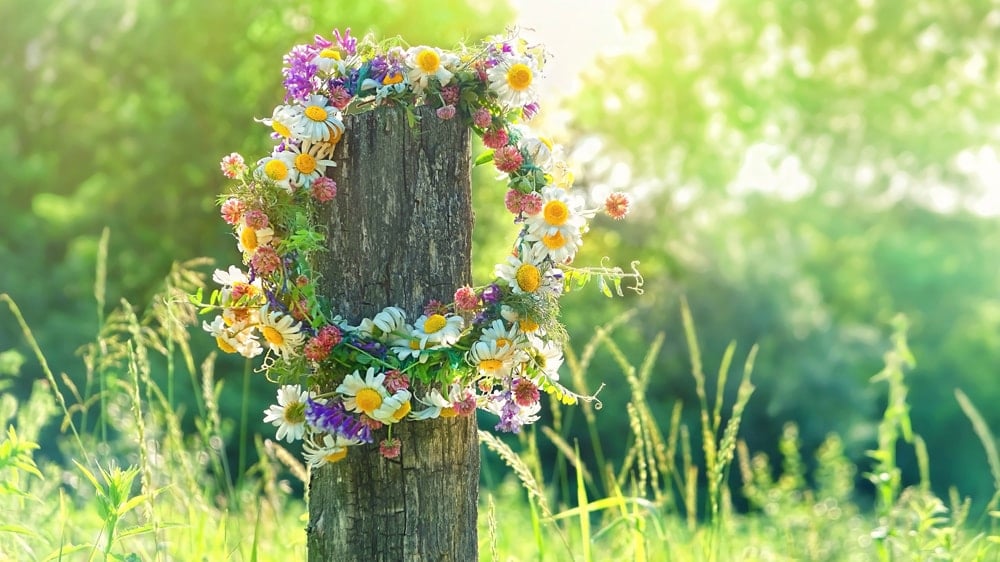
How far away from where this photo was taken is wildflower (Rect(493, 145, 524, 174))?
2.46 m

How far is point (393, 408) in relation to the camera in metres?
2.26

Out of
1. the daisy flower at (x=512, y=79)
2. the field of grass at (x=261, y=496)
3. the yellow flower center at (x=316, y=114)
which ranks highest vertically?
the daisy flower at (x=512, y=79)

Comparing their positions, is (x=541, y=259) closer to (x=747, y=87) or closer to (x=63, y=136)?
(x=63, y=136)

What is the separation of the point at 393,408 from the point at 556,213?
56 centimetres

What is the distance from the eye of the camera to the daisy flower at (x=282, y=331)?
235 centimetres

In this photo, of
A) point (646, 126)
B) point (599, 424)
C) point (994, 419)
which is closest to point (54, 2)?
point (599, 424)

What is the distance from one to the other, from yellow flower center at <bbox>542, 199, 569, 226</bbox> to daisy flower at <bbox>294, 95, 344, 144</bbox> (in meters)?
0.51

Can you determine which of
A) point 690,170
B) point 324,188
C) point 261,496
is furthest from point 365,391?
point 690,170

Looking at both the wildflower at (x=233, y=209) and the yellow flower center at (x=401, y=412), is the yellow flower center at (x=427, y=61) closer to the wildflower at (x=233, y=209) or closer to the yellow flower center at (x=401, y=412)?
the wildflower at (x=233, y=209)

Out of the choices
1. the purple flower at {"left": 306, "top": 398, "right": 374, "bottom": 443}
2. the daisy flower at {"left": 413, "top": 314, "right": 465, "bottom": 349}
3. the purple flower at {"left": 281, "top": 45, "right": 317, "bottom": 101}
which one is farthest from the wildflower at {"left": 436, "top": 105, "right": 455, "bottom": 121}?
the purple flower at {"left": 306, "top": 398, "right": 374, "bottom": 443}

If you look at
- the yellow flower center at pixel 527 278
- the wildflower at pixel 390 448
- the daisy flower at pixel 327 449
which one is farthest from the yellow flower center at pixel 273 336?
the yellow flower center at pixel 527 278

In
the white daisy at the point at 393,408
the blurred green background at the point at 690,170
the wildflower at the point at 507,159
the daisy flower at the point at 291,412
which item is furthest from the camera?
the blurred green background at the point at 690,170

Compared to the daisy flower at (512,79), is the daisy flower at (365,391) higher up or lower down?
lower down

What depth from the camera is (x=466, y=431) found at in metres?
2.44
